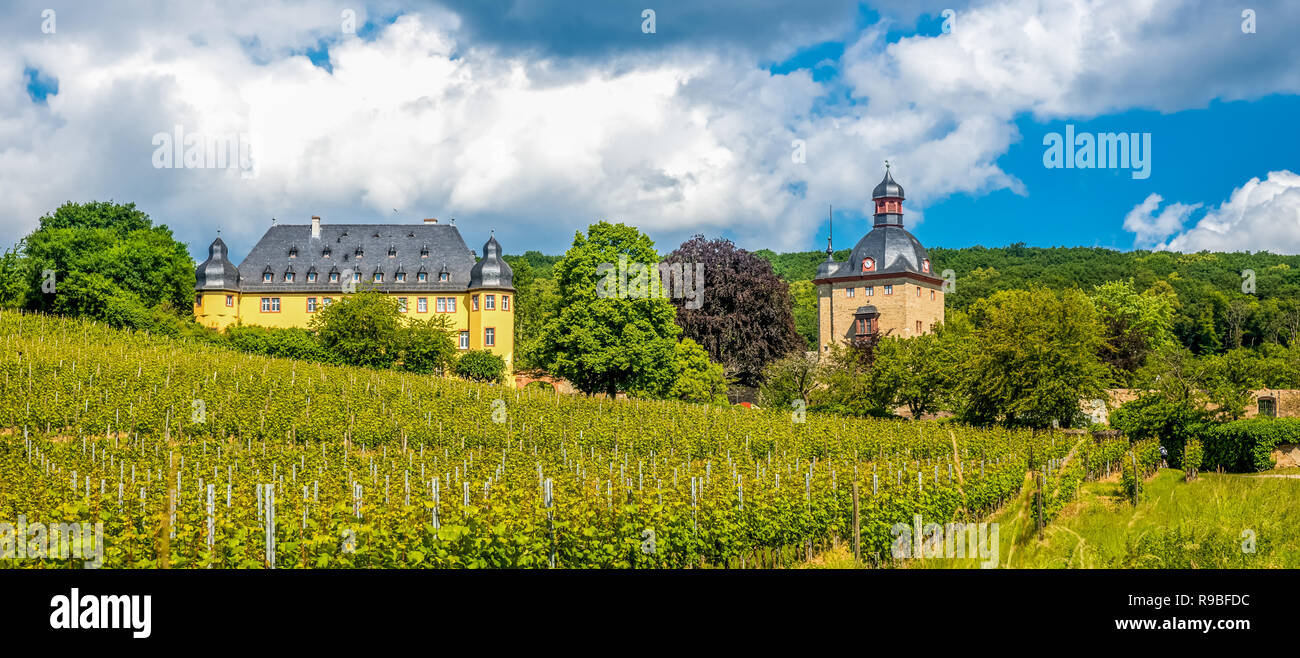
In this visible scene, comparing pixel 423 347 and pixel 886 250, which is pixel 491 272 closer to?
pixel 423 347

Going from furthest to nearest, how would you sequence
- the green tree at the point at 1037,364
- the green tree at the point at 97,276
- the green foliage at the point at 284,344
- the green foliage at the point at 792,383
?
the green tree at the point at 97,276, the green foliage at the point at 284,344, the green foliage at the point at 792,383, the green tree at the point at 1037,364

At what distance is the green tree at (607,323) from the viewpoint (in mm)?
42188

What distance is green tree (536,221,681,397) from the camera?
42.2 m

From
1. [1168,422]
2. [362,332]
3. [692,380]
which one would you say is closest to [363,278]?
[362,332]

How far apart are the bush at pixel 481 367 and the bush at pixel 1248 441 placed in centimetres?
3861

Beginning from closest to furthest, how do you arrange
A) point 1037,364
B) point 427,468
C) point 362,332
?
point 427,468 < point 1037,364 < point 362,332

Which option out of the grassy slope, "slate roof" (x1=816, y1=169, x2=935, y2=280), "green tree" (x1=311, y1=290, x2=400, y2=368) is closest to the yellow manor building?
"green tree" (x1=311, y1=290, x2=400, y2=368)

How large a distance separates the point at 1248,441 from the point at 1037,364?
732cm

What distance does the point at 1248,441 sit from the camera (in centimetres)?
2738

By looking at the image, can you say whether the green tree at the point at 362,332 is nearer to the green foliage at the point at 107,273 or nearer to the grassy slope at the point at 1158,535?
the green foliage at the point at 107,273

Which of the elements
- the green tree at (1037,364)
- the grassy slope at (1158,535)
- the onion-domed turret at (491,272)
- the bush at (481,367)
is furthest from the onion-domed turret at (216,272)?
the grassy slope at (1158,535)

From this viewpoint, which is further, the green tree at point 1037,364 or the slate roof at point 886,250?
the slate roof at point 886,250

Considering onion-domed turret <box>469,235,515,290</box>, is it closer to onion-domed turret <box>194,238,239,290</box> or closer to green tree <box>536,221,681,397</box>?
onion-domed turret <box>194,238,239,290</box>
